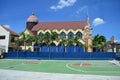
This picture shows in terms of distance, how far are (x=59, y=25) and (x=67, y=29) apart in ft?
16.4

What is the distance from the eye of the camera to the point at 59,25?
7069 centimetres

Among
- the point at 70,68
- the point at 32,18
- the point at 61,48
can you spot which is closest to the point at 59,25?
the point at 32,18

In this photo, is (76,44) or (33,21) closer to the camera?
(76,44)

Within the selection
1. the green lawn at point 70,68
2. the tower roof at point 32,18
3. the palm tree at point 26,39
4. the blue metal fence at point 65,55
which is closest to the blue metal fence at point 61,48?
the palm tree at point 26,39

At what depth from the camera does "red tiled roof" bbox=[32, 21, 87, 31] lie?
66887 mm

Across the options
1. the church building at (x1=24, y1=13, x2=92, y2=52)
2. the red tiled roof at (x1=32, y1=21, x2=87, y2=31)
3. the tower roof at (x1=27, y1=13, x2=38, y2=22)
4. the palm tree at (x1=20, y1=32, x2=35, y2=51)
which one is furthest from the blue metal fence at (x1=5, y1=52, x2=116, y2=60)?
the tower roof at (x1=27, y1=13, x2=38, y2=22)

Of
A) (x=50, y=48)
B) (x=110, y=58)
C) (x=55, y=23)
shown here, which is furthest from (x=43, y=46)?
(x=110, y=58)

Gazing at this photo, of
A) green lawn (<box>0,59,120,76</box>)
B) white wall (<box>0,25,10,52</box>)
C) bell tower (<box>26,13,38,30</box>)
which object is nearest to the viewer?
green lawn (<box>0,59,120,76</box>)

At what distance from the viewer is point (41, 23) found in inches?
3000

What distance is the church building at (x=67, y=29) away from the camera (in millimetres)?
63956

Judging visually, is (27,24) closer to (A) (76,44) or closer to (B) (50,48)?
(B) (50,48)

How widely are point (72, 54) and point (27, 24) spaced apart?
37.6 metres

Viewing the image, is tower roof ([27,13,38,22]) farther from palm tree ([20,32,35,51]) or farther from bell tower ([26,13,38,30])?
palm tree ([20,32,35,51])

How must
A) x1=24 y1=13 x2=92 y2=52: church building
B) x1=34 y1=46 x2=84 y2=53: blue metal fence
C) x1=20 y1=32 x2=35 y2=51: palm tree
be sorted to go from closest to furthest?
x1=20 y1=32 x2=35 y2=51: palm tree < x1=34 y1=46 x2=84 y2=53: blue metal fence < x1=24 y1=13 x2=92 y2=52: church building
